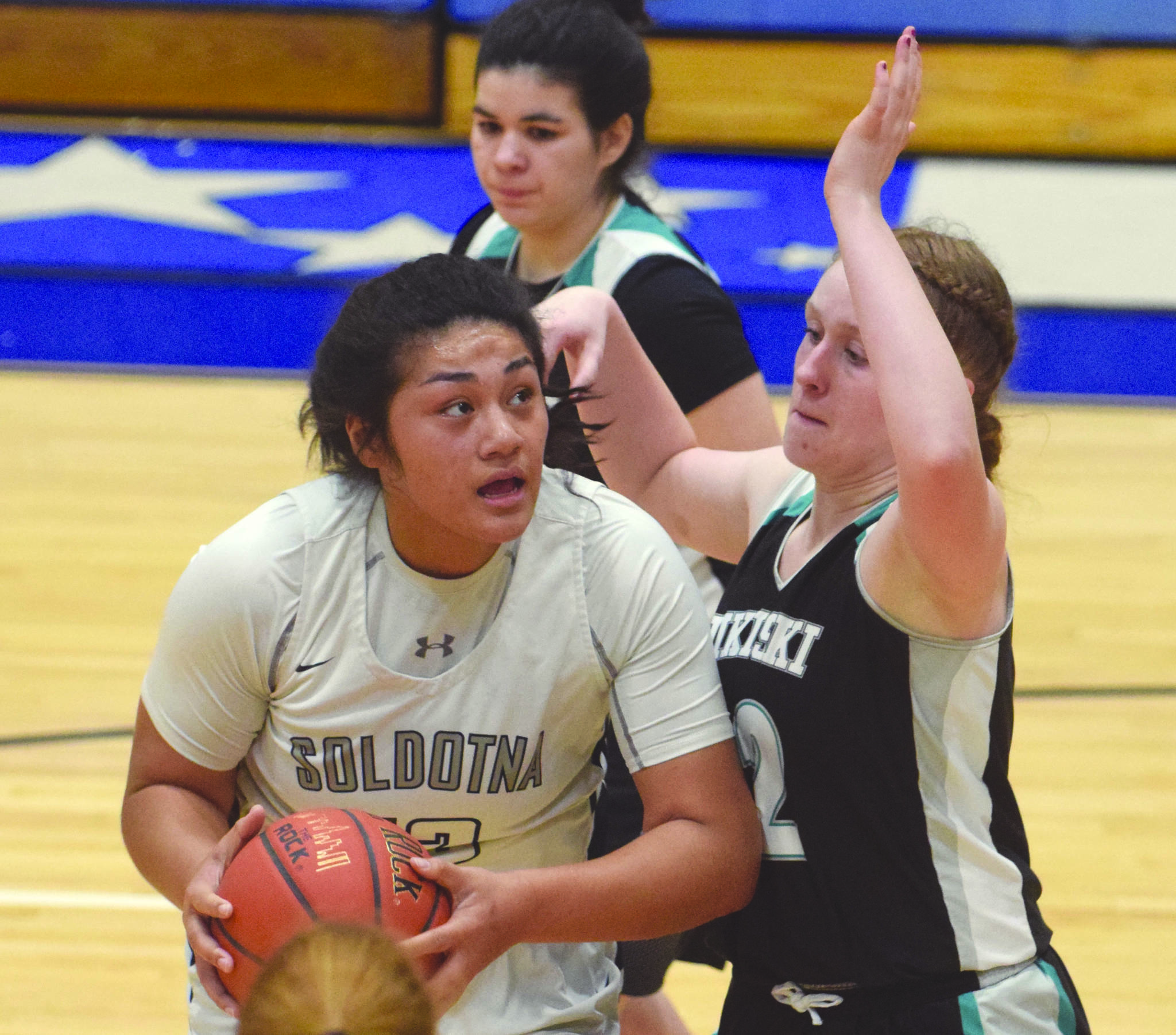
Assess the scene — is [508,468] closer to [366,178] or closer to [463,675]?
[463,675]

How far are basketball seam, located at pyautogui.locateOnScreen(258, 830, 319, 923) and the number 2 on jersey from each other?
581mm

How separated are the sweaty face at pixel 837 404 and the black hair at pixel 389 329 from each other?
0.34 metres

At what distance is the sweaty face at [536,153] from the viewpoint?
9.94ft

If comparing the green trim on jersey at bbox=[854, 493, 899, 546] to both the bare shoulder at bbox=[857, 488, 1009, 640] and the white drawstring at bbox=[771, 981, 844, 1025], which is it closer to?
the bare shoulder at bbox=[857, 488, 1009, 640]

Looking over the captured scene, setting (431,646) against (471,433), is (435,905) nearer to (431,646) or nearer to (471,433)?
(431,646)

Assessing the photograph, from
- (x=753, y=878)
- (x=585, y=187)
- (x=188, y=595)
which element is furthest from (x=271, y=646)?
(x=585, y=187)

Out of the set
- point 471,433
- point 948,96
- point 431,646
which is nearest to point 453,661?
point 431,646

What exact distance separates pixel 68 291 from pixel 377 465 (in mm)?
6300

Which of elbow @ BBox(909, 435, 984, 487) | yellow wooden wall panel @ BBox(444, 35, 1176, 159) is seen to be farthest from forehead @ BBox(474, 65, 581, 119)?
yellow wooden wall panel @ BBox(444, 35, 1176, 159)

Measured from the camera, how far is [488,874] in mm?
1694

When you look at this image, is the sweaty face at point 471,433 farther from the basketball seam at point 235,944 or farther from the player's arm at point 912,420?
the basketball seam at point 235,944

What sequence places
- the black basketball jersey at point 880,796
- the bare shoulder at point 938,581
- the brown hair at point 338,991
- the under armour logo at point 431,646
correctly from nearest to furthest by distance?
the brown hair at point 338,991, the bare shoulder at point 938,581, the black basketball jersey at point 880,796, the under armour logo at point 431,646

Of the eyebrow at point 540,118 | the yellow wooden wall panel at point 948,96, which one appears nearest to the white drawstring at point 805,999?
the eyebrow at point 540,118

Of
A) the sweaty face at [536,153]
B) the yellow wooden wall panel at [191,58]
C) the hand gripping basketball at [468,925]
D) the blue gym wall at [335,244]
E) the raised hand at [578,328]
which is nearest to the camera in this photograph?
the hand gripping basketball at [468,925]
